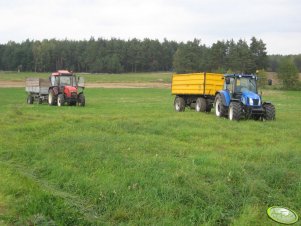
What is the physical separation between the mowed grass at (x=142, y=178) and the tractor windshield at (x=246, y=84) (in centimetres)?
616

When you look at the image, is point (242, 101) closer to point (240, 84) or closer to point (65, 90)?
point (240, 84)

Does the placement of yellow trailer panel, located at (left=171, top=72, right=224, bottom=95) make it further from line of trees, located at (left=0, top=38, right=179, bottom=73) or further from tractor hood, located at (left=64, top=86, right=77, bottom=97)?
line of trees, located at (left=0, top=38, right=179, bottom=73)

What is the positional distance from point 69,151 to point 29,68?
126759 mm

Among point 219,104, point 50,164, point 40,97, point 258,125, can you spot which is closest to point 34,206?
point 50,164

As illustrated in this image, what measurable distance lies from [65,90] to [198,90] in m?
9.71

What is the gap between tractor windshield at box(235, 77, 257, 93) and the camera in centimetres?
1906

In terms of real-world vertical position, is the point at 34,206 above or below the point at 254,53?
below

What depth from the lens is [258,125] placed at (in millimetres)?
16141

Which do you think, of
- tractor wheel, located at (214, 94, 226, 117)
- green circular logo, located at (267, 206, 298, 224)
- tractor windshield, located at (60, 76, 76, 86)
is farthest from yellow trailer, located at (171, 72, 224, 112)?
green circular logo, located at (267, 206, 298, 224)

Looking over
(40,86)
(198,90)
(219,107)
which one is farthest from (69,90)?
(219,107)

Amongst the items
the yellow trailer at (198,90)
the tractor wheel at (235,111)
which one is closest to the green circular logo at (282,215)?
the tractor wheel at (235,111)

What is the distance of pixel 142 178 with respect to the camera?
Result: 26.3 ft

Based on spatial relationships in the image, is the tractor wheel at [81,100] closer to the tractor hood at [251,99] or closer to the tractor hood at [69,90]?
the tractor hood at [69,90]

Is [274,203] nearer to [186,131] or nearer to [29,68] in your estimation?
[186,131]
